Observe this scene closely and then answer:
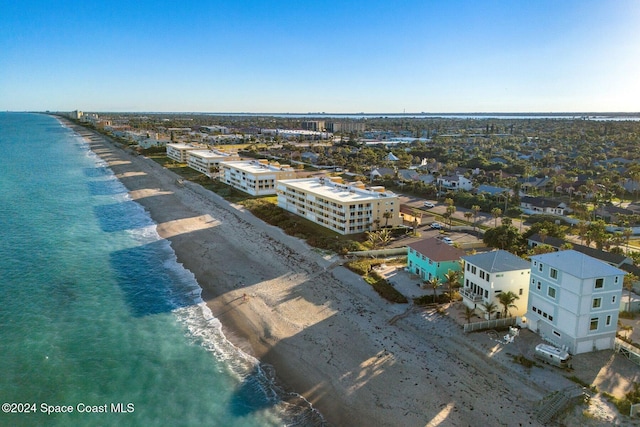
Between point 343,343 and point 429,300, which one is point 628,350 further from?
point 343,343

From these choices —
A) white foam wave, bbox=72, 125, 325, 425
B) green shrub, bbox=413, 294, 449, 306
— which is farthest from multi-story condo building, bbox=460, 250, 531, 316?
white foam wave, bbox=72, 125, 325, 425

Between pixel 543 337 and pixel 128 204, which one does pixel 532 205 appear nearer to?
pixel 543 337

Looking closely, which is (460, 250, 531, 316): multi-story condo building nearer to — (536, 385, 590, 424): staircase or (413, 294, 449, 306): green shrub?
(413, 294, 449, 306): green shrub

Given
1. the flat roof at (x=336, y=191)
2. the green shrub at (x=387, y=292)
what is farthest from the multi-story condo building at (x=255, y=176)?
the green shrub at (x=387, y=292)

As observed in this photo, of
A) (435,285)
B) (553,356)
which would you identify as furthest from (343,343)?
(553,356)

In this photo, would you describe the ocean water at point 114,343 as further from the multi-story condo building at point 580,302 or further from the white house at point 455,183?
the white house at point 455,183

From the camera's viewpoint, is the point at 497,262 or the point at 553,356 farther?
the point at 497,262

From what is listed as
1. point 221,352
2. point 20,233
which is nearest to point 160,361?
point 221,352
